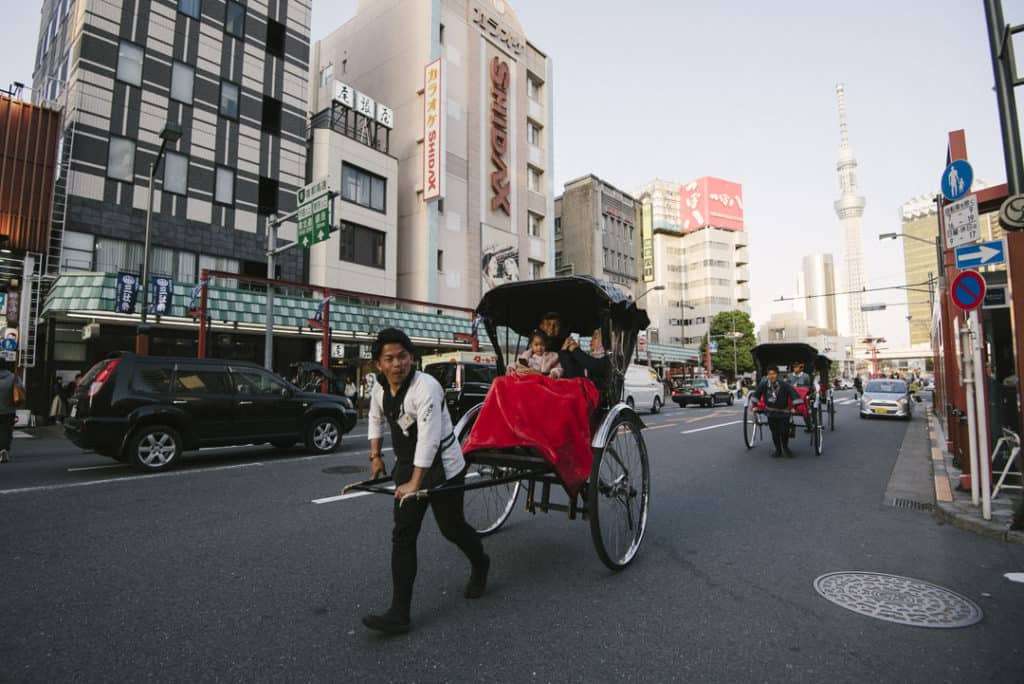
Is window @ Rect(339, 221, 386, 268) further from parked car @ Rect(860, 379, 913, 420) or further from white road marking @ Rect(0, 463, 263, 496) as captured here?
parked car @ Rect(860, 379, 913, 420)

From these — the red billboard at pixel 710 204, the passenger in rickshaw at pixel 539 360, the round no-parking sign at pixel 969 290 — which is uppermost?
the red billboard at pixel 710 204

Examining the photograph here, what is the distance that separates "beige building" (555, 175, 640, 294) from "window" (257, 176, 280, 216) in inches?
1320

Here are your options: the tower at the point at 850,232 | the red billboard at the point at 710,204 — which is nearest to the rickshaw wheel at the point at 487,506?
the red billboard at the point at 710,204

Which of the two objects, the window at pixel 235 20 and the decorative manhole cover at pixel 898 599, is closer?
the decorative manhole cover at pixel 898 599

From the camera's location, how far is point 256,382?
9.83 meters

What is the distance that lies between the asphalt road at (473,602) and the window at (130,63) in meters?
20.5

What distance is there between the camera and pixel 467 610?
3426 millimetres

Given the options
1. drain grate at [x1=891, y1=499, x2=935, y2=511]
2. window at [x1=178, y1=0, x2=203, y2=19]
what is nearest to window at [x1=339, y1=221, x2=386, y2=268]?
window at [x1=178, y1=0, x2=203, y2=19]

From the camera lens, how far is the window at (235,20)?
24.3m

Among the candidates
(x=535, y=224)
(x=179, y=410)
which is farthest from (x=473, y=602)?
(x=535, y=224)

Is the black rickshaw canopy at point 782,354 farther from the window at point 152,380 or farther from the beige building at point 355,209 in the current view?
the beige building at point 355,209

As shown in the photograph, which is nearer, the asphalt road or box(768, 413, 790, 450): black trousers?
the asphalt road

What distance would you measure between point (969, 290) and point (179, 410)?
35.5ft

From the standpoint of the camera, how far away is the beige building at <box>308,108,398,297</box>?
25891 mm
